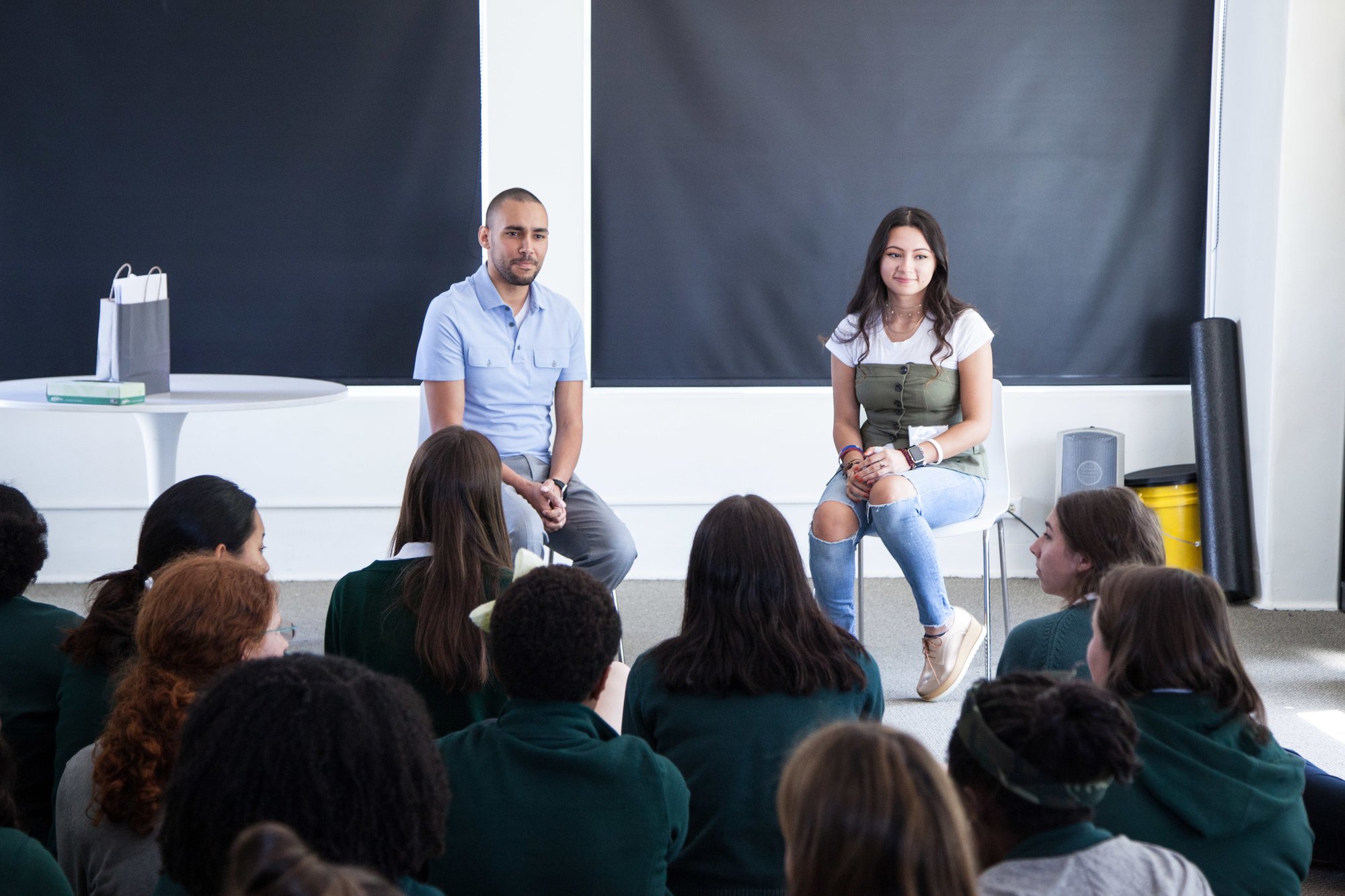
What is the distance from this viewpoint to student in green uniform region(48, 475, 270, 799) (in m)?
1.76

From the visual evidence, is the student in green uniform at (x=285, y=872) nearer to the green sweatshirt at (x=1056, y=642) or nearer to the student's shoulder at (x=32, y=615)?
the student's shoulder at (x=32, y=615)

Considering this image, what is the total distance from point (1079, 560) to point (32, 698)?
1.75m

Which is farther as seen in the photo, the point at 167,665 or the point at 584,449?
the point at 584,449

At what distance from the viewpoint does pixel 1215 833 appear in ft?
5.05

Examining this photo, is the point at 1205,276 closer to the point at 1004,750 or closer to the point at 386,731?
the point at 1004,750

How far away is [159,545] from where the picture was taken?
206cm

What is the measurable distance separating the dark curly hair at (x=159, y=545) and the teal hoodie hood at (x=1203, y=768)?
141 cm

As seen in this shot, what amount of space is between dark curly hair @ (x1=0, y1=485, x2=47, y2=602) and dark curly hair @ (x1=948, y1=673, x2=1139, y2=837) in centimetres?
148

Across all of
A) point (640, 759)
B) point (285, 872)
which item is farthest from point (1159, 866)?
point (285, 872)

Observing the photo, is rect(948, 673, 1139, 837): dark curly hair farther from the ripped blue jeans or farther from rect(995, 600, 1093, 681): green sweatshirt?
the ripped blue jeans

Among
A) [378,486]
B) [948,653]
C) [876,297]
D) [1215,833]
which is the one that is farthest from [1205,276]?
[1215,833]

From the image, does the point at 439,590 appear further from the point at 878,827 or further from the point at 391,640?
the point at 878,827

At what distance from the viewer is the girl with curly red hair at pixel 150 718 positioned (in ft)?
4.68

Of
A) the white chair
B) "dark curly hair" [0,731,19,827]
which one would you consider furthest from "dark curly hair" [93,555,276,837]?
the white chair
